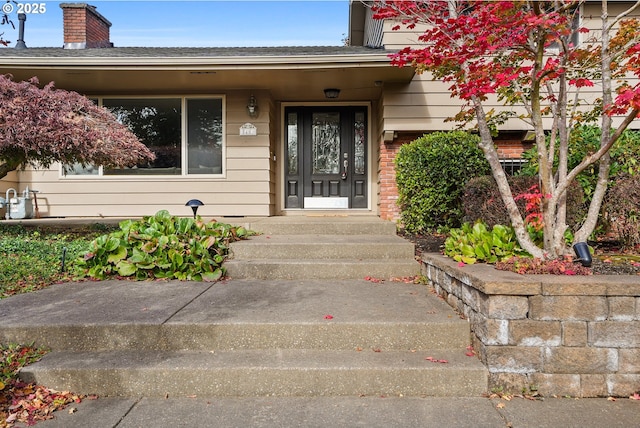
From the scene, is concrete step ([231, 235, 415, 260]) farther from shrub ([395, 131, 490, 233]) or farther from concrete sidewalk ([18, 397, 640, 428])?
concrete sidewalk ([18, 397, 640, 428])

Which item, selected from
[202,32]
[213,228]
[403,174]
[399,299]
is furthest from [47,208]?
[399,299]

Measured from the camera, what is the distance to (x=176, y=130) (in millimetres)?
6629

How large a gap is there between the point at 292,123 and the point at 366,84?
1619mm

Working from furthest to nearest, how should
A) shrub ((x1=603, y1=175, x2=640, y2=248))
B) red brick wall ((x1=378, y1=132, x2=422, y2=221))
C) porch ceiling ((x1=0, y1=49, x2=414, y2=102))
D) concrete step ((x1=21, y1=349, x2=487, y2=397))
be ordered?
red brick wall ((x1=378, y1=132, x2=422, y2=221))
porch ceiling ((x1=0, y1=49, x2=414, y2=102))
shrub ((x1=603, y1=175, x2=640, y2=248))
concrete step ((x1=21, y1=349, x2=487, y2=397))

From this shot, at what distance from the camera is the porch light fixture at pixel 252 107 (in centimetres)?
640

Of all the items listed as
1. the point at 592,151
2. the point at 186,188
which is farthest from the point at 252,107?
the point at 592,151

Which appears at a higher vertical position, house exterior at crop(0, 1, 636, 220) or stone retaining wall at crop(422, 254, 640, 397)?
house exterior at crop(0, 1, 636, 220)

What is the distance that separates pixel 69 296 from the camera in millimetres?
3182

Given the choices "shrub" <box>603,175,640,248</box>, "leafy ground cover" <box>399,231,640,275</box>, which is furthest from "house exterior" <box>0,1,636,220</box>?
"shrub" <box>603,175,640,248</box>

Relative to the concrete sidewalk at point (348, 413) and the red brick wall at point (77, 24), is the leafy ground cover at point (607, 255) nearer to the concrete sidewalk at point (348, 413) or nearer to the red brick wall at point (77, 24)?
the concrete sidewalk at point (348, 413)

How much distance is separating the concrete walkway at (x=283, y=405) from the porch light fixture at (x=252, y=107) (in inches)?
167

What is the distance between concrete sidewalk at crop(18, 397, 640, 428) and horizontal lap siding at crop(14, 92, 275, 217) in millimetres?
4558

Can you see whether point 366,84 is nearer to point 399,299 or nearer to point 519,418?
point 399,299

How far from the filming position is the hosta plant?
12.2ft
